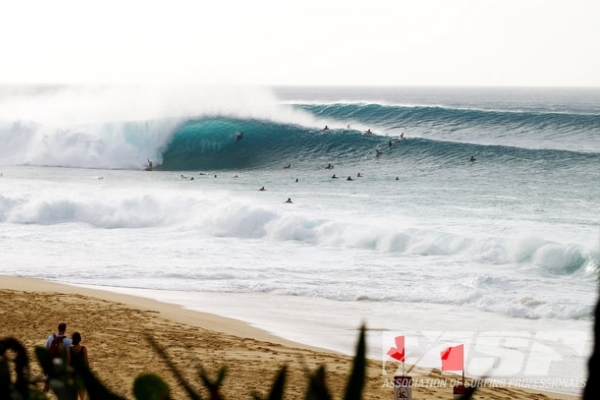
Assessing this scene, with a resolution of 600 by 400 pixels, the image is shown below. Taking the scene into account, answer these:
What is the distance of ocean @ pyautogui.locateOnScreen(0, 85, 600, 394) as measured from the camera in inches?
462

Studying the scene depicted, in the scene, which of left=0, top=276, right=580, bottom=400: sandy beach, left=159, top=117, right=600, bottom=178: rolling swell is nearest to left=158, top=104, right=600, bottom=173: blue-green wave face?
left=159, top=117, right=600, bottom=178: rolling swell

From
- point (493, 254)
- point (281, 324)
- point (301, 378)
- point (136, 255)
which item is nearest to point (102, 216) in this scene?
point (136, 255)

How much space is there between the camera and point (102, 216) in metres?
22.5

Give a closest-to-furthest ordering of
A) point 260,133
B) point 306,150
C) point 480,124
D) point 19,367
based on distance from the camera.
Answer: point 19,367, point 306,150, point 260,133, point 480,124

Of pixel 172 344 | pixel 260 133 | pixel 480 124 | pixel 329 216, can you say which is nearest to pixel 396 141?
pixel 260 133

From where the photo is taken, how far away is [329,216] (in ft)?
70.1

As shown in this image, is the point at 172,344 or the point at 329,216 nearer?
the point at 172,344

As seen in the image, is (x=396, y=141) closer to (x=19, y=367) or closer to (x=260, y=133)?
(x=260, y=133)

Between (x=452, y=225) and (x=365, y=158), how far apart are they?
1527cm

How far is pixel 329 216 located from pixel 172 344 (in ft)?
39.4

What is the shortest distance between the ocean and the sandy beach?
2.12 ft

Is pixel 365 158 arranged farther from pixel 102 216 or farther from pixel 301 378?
pixel 301 378

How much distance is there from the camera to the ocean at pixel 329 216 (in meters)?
11.7

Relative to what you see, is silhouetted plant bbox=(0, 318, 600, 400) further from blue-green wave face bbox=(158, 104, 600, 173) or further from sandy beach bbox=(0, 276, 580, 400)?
blue-green wave face bbox=(158, 104, 600, 173)
